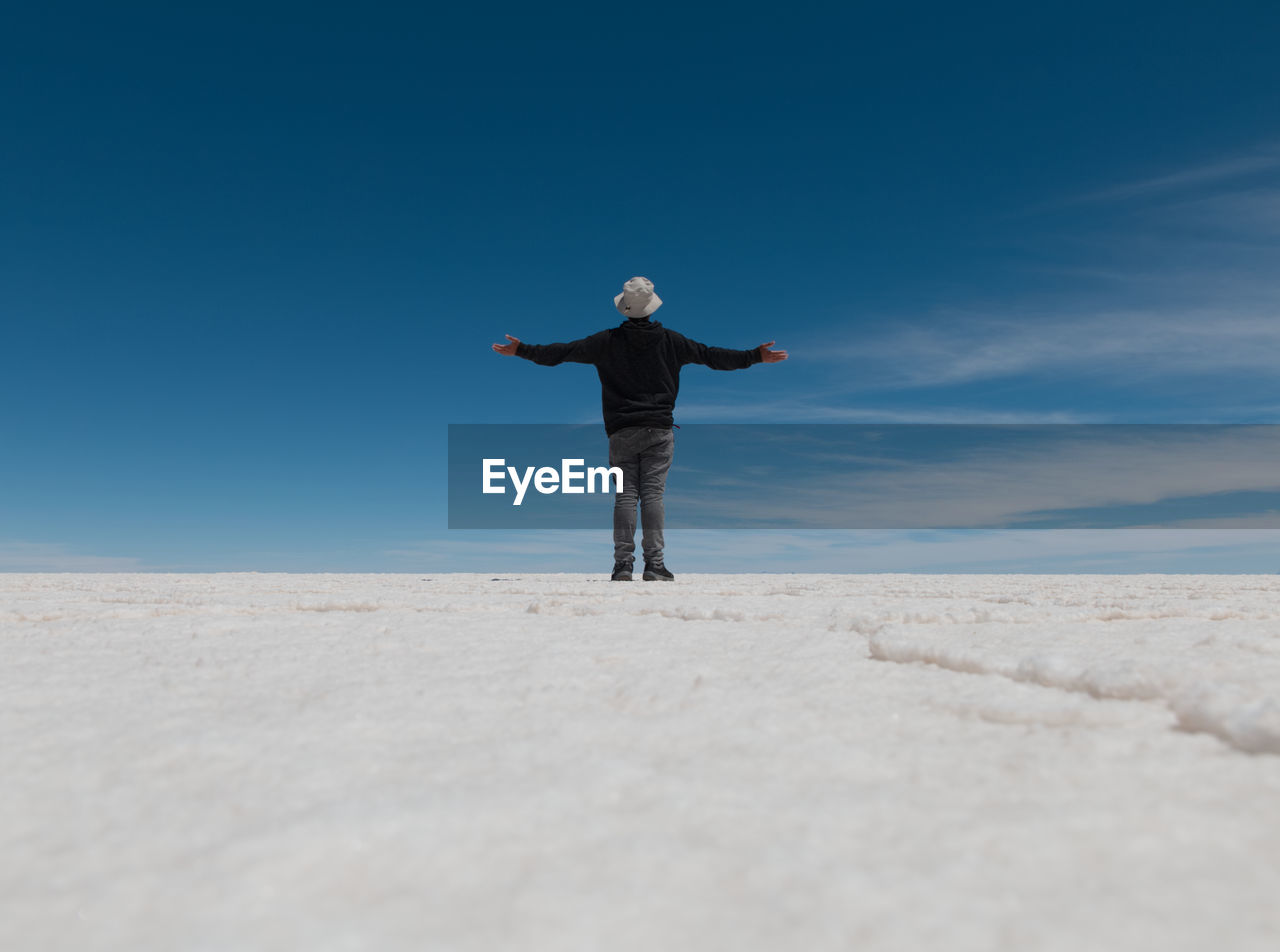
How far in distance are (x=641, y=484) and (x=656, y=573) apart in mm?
560

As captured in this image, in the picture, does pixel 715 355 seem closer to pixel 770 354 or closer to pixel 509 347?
pixel 770 354

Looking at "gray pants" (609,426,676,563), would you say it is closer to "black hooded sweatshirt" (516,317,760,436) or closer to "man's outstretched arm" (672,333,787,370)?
"black hooded sweatshirt" (516,317,760,436)

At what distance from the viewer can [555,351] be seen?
16.0 ft

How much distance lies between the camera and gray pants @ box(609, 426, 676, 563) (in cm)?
455
